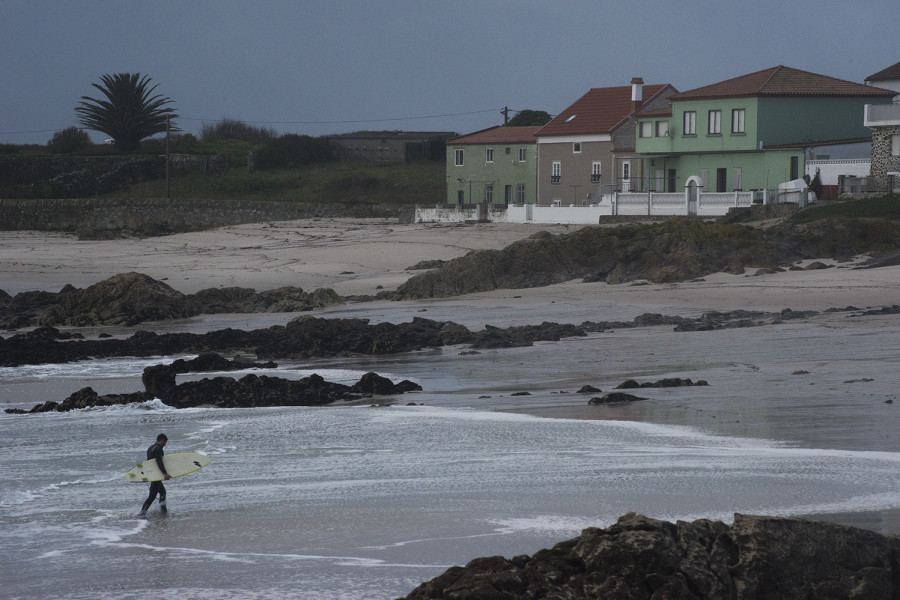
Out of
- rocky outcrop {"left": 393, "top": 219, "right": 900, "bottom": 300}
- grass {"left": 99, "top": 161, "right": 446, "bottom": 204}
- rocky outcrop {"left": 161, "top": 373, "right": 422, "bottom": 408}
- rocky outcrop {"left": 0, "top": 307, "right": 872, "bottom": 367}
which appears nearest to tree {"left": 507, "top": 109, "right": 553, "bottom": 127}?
grass {"left": 99, "top": 161, "right": 446, "bottom": 204}

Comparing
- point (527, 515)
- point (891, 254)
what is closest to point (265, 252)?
point (891, 254)

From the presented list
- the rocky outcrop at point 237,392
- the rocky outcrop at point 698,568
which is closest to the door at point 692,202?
the rocky outcrop at point 237,392

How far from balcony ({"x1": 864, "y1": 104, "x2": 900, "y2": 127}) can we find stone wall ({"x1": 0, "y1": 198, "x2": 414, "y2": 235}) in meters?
26.6

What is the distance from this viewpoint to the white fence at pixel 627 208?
38938 millimetres

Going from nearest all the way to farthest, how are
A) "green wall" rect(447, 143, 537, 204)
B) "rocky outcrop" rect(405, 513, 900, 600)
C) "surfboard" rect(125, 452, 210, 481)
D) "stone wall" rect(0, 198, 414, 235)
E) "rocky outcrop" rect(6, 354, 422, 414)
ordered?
"rocky outcrop" rect(405, 513, 900, 600) < "surfboard" rect(125, 452, 210, 481) < "rocky outcrop" rect(6, 354, 422, 414) < "stone wall" rect(0, 198, 414, 235) < "green wall" rect(447, 143, 537, 204)

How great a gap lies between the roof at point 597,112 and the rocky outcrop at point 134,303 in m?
27.8

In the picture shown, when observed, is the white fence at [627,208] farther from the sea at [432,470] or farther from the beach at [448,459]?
the sea at [432,470]

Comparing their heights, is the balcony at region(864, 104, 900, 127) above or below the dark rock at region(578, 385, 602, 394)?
above

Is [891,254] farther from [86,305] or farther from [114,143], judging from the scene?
[114,143]

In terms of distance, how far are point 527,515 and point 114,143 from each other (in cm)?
7318

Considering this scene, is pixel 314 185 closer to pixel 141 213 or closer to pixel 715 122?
pixel 141 213

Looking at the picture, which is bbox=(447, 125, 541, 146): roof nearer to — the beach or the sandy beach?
the sandy beach

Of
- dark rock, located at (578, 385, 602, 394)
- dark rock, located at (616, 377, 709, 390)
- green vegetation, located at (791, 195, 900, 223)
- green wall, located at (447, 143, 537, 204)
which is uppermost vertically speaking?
green wall, located at (447, 143, 537, 204)

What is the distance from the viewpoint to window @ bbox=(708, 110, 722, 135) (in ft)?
154
